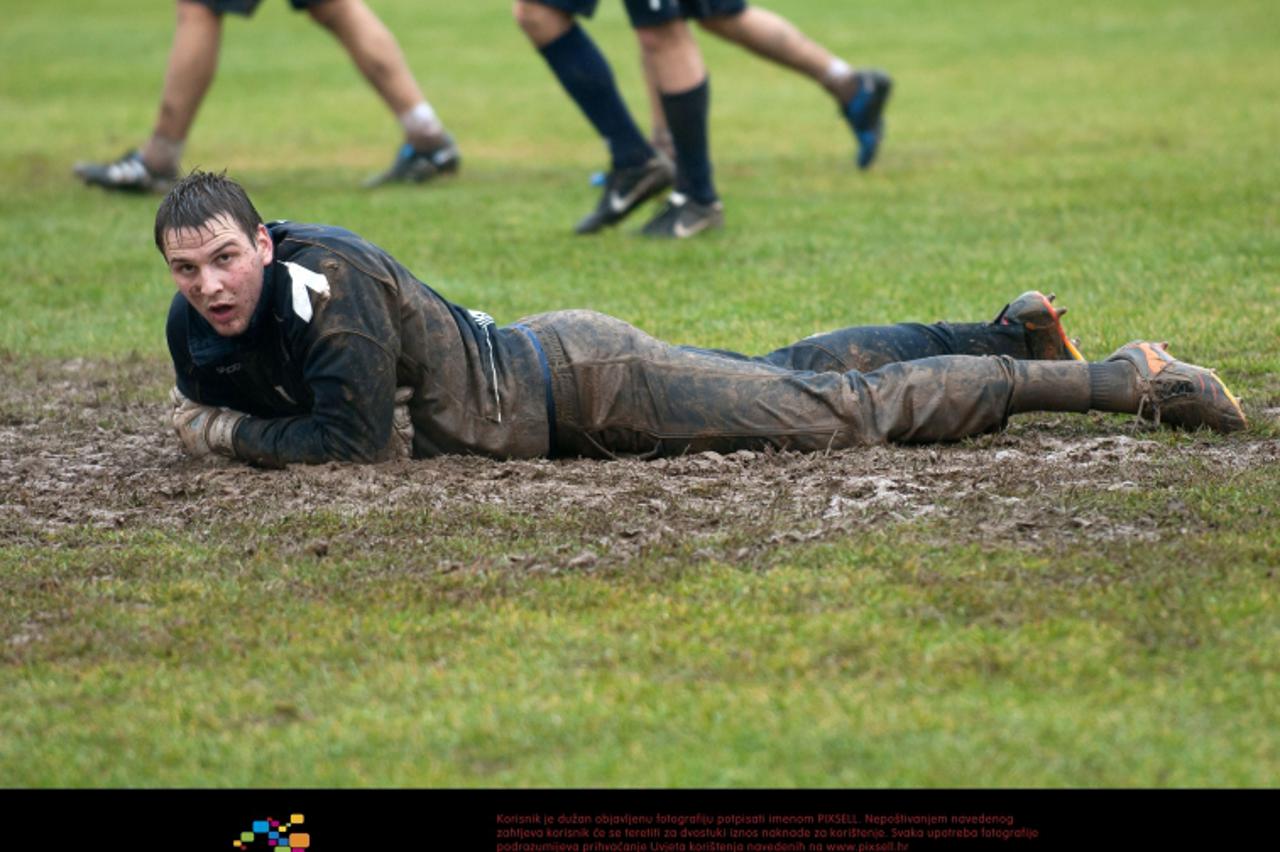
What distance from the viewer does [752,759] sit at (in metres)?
3.02

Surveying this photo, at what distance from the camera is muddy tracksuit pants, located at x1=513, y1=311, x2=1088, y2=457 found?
4.88 metres

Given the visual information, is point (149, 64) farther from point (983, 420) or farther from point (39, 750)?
point (39, 750)

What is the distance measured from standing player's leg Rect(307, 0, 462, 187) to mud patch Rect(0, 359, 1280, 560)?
17.0 ft

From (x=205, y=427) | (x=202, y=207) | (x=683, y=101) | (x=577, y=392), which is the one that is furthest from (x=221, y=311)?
(x=683, y=101)

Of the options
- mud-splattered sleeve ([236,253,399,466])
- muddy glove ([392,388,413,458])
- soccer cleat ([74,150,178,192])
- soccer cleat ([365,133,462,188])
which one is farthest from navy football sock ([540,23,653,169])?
mud-splattered sleeve ([236,253,399,466])

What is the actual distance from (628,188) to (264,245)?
4.06 m

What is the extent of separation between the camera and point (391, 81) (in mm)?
9984

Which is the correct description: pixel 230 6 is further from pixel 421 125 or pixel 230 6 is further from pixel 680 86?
pixel 680 86

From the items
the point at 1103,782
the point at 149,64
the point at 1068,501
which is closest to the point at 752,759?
the point at 1103,782

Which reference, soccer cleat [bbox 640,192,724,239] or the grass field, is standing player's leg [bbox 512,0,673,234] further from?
the grass field

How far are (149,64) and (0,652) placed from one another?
14081mm

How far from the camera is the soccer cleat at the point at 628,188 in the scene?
847 centimetres

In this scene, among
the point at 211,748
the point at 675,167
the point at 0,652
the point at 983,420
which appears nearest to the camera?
the point at 211,748

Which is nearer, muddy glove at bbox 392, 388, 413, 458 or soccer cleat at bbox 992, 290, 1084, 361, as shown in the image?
muddy glove at bbox 392, 388, 413, 458
